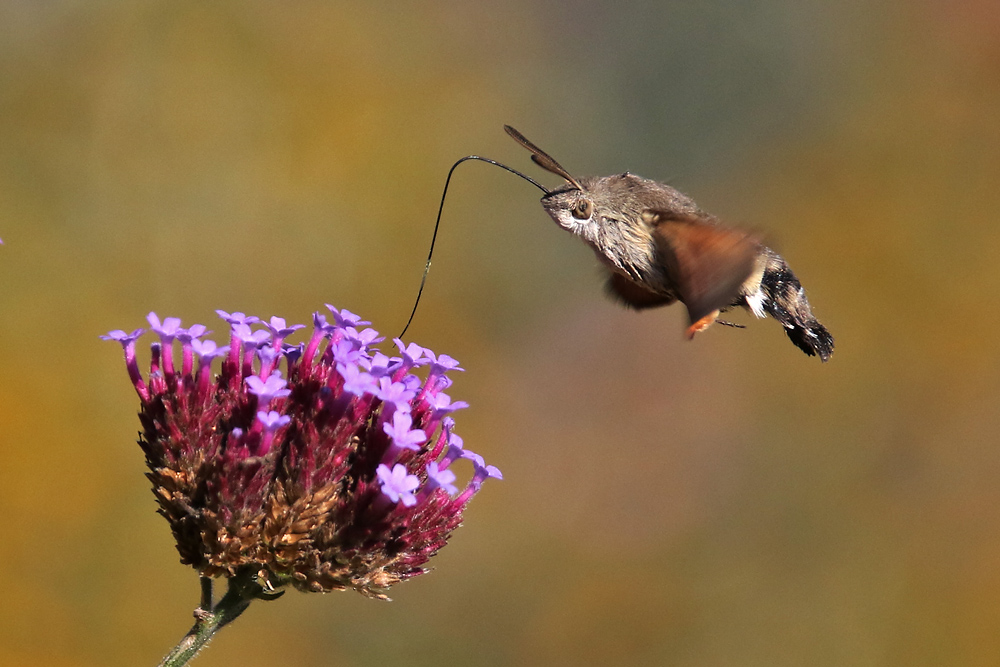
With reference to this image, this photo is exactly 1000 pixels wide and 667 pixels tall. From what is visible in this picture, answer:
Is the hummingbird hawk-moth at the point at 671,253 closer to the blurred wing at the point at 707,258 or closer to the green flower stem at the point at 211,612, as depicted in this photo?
the blurred wing at the point at 707,258

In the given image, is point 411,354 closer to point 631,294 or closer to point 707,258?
point 707,258

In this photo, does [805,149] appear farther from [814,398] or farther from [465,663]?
[465,663]

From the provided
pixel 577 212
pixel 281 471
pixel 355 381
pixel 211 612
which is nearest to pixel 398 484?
pixel 355 381

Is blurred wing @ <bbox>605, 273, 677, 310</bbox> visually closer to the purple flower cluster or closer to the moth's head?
the moth's head

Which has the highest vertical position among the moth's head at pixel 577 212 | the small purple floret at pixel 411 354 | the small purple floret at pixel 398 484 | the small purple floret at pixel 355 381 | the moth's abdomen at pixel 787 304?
the moth's abdomen at pixel 787 304

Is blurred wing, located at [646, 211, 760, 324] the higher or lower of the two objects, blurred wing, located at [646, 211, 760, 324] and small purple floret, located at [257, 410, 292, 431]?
the higher

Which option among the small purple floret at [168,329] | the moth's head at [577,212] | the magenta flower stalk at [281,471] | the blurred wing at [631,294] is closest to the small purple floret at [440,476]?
the magenta flower stalk at [281,471]

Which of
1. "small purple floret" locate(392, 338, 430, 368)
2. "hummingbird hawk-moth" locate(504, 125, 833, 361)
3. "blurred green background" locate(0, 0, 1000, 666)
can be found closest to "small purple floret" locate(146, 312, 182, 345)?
"small purple floret" locate(392, 338, 430, 368)

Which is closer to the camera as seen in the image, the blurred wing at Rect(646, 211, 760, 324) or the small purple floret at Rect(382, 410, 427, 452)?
the small purple floret at Rect(382, 410, 427, 452)
